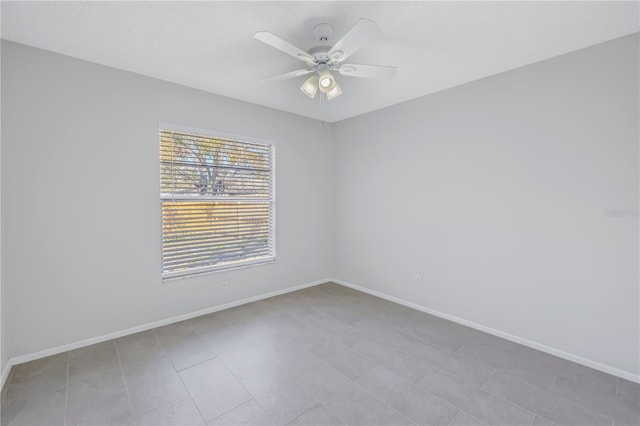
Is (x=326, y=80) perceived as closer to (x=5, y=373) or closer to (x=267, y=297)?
(x=267, y=297)

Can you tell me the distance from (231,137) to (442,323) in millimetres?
3210

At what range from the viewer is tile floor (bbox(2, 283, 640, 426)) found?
6.02 feet

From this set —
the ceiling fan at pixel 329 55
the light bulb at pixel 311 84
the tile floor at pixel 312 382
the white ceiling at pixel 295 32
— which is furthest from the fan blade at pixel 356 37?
the tile floor at pixel 312 382

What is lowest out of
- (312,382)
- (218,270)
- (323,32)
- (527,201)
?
(312,382)

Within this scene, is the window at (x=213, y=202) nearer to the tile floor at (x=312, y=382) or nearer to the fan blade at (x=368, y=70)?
the tile floor at (x=312, y=382)

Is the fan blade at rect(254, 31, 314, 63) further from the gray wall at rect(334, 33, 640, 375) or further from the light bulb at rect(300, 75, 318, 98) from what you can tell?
the gray wall at rect(334, 33, 640, 375)

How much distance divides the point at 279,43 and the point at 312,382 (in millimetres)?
2337

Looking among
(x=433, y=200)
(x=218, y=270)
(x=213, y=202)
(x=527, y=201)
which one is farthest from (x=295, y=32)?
(x=218, y=270)

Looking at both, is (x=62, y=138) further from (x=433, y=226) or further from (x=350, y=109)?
(x=433, y=226)

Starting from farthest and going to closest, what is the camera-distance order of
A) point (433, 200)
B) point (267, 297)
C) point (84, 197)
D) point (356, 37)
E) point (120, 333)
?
point (267, 297) → point (433, 200) → point (120, 333) → point (84, 197) → point (356, 37)

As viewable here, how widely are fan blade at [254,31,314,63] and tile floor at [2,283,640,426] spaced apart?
2.30m

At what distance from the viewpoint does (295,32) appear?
84.0 inches

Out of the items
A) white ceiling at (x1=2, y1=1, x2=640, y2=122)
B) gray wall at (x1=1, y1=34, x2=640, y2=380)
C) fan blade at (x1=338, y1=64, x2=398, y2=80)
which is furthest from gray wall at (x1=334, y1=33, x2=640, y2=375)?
fan blade at (x1=338, y1=64, x2=398, y2=80)

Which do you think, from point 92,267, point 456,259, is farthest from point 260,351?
point 456,259
